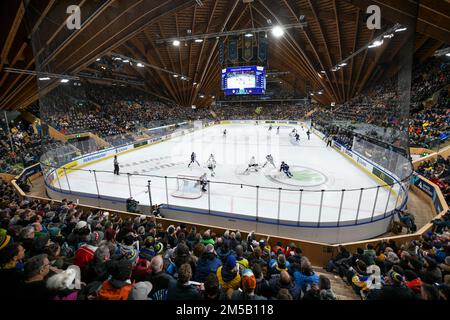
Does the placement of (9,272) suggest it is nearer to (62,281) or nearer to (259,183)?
(62,281)

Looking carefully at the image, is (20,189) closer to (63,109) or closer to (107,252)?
(63,109)

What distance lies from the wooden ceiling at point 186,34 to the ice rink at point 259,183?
6.28 metres

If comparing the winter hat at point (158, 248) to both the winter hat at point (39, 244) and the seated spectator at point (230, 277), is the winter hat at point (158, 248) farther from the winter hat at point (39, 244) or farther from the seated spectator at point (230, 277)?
the winter hat at point (39, 244)

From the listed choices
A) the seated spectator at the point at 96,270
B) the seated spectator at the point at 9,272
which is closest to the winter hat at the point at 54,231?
the seated spectator at the point at 9,272

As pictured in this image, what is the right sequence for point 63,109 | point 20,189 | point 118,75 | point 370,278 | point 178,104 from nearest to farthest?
point 370,278
point 20,189
point 63,109
point 118,75
point 178,104

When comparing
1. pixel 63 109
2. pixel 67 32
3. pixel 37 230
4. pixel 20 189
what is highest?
pixel 67 32

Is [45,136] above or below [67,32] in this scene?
below

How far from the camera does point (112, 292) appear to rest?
264cm

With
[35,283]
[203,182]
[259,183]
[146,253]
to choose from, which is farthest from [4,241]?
[259,183]

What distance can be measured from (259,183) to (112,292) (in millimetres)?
9691

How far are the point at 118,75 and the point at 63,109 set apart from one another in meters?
28.4

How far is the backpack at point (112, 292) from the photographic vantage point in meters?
2.62
